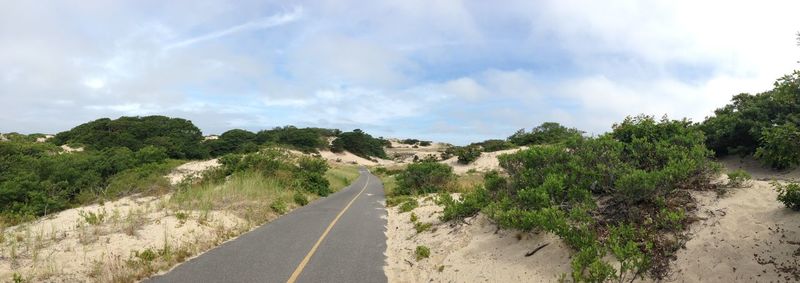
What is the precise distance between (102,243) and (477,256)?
886cm

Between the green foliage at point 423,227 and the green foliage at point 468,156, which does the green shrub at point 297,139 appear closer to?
the green foliage at point 468,156

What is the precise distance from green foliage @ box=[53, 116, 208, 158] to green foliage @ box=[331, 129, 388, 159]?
43.2 meters

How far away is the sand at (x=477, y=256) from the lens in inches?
315

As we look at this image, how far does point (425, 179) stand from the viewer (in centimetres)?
2928

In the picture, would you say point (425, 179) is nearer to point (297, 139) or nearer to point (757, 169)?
point (757, 169)

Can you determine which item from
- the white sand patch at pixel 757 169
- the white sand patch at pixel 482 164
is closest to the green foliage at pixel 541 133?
the white sand patch at pixel 482 164

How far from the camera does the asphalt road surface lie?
29.3 ft

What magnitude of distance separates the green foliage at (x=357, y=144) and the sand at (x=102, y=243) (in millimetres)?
112501

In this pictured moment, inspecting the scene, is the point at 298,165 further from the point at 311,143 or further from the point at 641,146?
the point at 311,143

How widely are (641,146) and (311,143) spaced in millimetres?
111201

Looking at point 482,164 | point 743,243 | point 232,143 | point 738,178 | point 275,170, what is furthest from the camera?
point 232,143

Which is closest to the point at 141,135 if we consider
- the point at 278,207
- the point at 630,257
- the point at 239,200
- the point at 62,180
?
the point at 62,180

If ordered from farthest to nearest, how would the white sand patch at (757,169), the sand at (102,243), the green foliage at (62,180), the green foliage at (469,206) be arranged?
the green foliage at (62,180) < the white sand patch at (757,169) < the green foliage at (469,206) < the sand at (102,243)

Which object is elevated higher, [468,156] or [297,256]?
[468,156]
